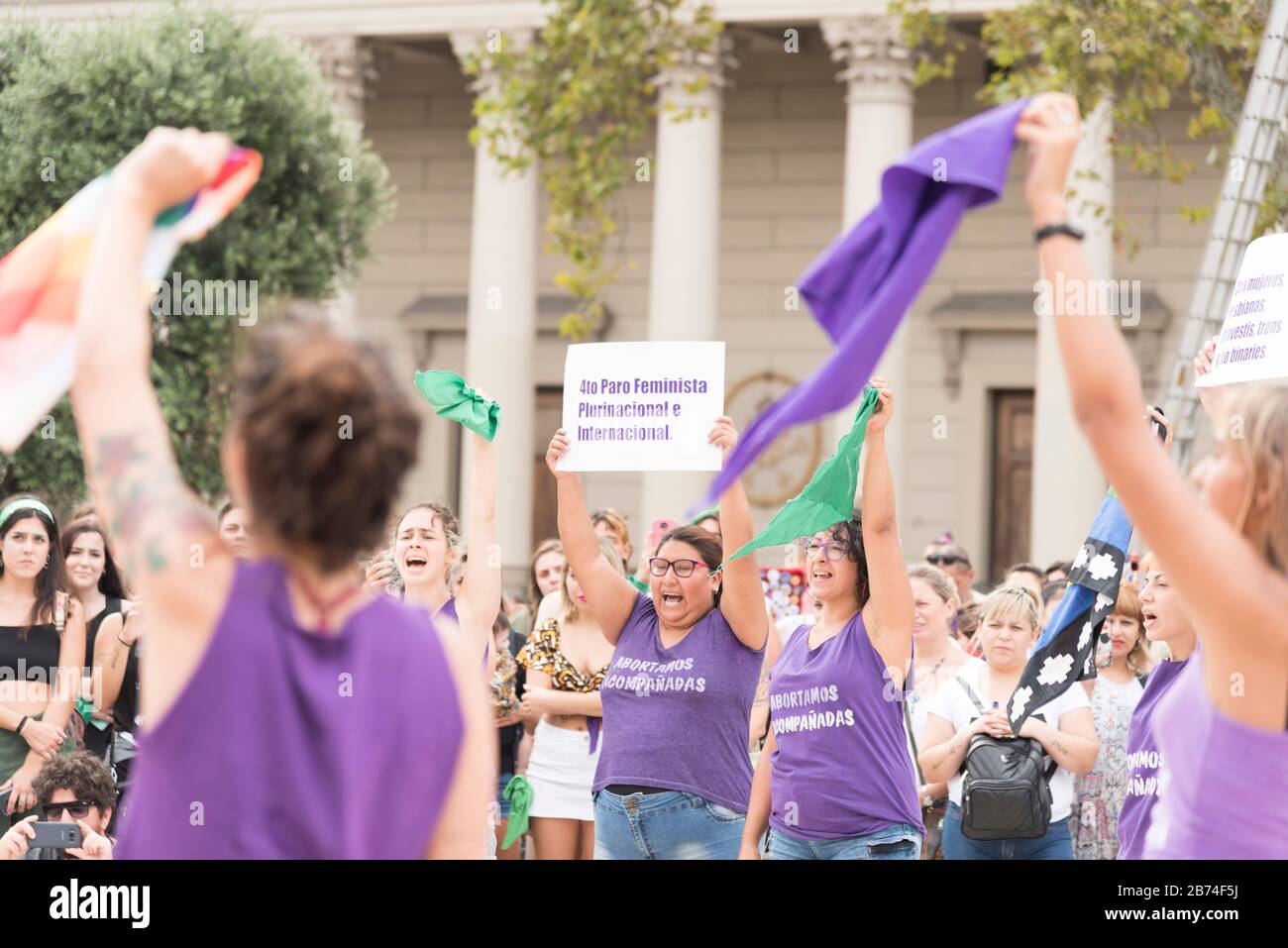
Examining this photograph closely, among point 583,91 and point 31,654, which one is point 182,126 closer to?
point 583,91

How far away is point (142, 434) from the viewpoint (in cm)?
242

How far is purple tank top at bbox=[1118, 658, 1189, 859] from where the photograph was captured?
482 cm

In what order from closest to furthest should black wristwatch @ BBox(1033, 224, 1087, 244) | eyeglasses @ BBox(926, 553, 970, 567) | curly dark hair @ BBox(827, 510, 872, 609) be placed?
black wristwatch @ BBox(1033, 224, 1087, 244) → curly dark hair @ BBox(827, 510, 872, 609) → eyeglasses @ BBox(926, 553, 970, 567)

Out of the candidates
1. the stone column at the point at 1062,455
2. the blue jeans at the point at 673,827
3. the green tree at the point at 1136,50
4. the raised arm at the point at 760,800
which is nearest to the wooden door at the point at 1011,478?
the stone column at the point at 1062,455

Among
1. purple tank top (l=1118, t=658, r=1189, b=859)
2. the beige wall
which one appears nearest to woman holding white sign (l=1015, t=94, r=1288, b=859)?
purple tank top (l=1118, t=658, r=1189, b=859)

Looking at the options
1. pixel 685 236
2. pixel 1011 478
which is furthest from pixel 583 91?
pixel 1011 478

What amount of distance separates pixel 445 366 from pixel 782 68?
20.8ft

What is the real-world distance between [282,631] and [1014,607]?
18.2 ft

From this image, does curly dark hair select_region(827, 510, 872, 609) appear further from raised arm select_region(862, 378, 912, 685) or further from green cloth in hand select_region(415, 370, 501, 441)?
green cloth in hand select_region(415, 370, 501, 441)

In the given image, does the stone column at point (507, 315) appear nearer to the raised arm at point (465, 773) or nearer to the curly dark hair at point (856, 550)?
the curly dark hair at point (856, 550)

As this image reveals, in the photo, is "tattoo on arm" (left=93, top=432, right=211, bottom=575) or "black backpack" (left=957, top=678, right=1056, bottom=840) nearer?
"tattoo on arm" (left=93, top=432, right=211, bottom=575)

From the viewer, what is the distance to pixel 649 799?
19.2 ft

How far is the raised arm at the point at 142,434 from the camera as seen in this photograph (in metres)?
2.32
